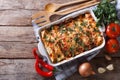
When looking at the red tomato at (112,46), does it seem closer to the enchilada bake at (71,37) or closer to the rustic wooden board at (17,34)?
the enchilada bake at (71,37)

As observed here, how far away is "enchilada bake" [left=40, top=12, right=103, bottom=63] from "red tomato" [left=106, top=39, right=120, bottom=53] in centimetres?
6

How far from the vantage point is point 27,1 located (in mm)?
1642

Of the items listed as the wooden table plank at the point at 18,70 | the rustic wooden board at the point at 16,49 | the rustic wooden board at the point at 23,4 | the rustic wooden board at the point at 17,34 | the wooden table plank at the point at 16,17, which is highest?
the rustic wooden board at the point at 23,4

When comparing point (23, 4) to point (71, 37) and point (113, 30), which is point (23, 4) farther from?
point (113, 30)

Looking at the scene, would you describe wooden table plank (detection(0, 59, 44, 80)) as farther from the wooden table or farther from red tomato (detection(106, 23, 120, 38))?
red tomato (detection(106, 23, 120, 38))

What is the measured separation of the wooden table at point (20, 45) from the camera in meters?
1.49

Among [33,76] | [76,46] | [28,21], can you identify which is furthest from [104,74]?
[28,21]

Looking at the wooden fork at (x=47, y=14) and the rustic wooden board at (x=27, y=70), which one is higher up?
the wooden fork at (x=47, y=14)

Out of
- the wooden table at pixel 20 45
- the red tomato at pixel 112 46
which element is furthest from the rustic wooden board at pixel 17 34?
the red tomato at pixel 112 46

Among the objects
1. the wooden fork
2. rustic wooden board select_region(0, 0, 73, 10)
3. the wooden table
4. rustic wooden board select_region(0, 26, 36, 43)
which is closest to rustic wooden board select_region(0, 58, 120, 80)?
the wooden table

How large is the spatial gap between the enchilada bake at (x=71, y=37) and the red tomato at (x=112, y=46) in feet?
0.19

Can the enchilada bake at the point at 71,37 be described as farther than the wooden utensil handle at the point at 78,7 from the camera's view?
No

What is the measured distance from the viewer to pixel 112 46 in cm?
144

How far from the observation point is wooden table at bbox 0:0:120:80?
1494mm
